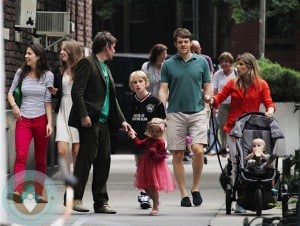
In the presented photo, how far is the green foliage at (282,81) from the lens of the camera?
780 inches

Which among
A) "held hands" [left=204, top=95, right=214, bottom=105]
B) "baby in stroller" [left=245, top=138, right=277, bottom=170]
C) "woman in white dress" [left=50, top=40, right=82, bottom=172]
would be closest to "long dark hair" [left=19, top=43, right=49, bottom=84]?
"woman in white dress" [left=50, top=40, right=82, bottom=172]

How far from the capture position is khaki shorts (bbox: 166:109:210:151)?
11.9 meters

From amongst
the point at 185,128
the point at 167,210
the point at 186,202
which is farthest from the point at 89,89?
the point at 186,202

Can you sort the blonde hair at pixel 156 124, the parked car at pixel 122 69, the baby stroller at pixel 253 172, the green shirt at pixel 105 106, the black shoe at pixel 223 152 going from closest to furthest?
the baby stroller at pixel 253 172, the blonde hair at pixel 156 124, the green shirt at pixel 105 106, the black shoe at pixel 223 152, the parked car at pixel 122 69

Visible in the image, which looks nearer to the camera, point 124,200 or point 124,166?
point 124,200

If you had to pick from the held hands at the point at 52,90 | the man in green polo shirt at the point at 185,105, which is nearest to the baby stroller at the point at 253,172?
the man in green polo shirt at the point at 185,105

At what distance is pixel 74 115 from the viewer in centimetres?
1095

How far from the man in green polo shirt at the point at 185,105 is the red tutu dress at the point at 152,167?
990mm

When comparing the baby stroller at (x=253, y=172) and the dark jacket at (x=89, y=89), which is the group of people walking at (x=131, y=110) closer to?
the dark jacket at (x=89, y=89)

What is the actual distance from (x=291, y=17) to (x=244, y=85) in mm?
7358

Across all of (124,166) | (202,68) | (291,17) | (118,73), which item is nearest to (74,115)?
(202,68)

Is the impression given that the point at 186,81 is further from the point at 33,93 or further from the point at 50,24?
the point at 50,24

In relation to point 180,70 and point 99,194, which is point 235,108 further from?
point 99,194

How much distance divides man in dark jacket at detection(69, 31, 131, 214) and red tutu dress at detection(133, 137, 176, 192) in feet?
0.92
